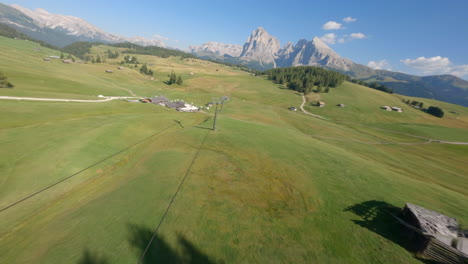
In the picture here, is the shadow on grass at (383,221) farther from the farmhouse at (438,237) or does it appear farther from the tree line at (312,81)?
the tree line at (312,81)

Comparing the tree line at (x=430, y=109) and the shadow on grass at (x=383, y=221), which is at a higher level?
the tree line at (x=430, y=109)

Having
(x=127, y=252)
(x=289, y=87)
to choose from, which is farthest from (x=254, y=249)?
(x=289, y=87)

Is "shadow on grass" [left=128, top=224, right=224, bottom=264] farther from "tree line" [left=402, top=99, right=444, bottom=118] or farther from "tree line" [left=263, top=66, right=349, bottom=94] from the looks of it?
"tree line" [left=402, top=99, right=444, bottom=118]

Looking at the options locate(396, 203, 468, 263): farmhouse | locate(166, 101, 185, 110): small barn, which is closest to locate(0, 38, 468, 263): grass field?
locate(396, 203, 468, 263): farmhouse

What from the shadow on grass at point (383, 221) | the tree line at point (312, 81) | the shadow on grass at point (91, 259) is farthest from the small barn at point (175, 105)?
the tree line at point (312, 81)

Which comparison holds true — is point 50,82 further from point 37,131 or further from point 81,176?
point 81,176
